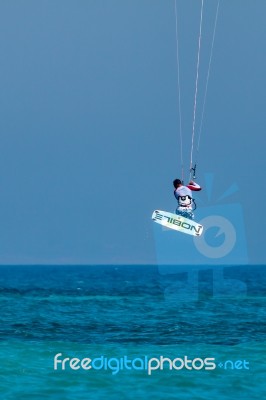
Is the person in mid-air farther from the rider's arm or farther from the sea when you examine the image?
the sea

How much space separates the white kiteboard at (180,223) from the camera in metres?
32.2

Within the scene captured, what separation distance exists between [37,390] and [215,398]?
16.6 ft

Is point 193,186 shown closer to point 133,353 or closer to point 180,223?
point 180,223

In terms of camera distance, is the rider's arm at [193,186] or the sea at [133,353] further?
the rider's arm at [193,186]

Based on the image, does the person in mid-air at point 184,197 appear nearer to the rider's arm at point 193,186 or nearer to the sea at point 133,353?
the rider's arm at point 193,186

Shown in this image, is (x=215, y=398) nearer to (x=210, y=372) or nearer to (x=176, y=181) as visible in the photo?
(x=210, y=372)

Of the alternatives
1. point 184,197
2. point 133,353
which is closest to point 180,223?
point 184,197

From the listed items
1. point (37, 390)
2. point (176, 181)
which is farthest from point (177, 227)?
point (37, 390)

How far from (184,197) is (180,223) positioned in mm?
1263

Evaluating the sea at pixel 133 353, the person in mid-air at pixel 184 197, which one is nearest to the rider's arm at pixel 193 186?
the person in mid-air at pixel 184 197

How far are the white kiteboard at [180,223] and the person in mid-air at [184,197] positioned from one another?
445 mm

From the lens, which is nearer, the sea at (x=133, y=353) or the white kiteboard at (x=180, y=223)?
the sea at (x=133, y=353)

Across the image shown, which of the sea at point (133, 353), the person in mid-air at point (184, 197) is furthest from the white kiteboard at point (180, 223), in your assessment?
the sea at point (133, 353)

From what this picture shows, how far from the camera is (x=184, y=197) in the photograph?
3134cm
